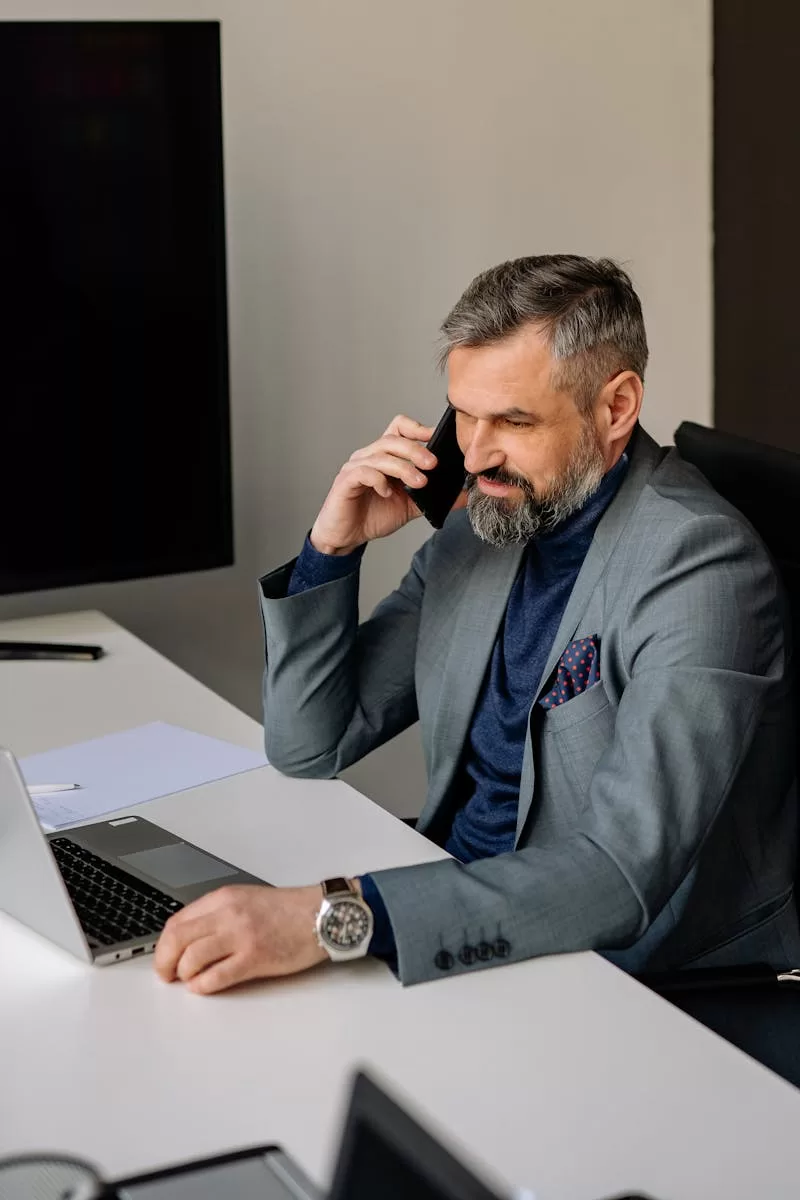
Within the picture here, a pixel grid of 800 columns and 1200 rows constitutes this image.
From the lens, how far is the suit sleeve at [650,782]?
1.32 meters

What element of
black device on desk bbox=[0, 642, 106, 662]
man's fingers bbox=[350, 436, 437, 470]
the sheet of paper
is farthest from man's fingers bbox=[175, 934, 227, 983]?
black device on desk bbox=[0, 642, 106, 662]

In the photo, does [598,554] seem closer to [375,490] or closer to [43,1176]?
[375,490]

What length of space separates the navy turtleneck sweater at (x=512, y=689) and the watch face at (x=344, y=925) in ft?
1.72

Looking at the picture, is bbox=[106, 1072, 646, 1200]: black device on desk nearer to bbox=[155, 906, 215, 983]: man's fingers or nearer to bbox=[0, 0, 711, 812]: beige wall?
bbox=[155, 906, 215, 983]: man's fingers

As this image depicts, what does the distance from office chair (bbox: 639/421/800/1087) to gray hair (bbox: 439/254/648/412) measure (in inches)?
7.9

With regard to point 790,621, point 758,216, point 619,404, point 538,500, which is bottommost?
point 790,621

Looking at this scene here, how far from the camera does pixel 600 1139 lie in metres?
1.05

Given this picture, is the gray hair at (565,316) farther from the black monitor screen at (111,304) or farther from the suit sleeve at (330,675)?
the black monitor screen at (111,304)

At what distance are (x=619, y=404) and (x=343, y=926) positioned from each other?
73cm

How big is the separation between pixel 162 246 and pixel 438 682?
36.2 inches

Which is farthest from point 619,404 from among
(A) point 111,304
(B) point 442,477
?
(A) point 111,304

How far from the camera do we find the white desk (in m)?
1.04

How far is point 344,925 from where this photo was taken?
51.2 inches

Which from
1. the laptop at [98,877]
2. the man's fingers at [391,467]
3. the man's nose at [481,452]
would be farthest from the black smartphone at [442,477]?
the laptop at [98,877]
